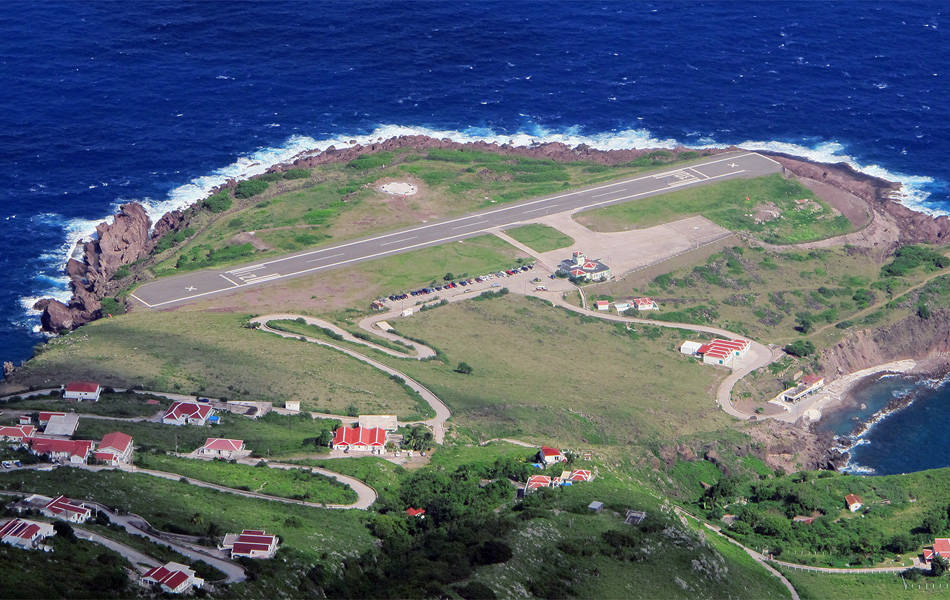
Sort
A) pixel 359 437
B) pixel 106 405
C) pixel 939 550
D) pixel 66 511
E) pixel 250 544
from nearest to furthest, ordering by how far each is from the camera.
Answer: pixel 66 511, pixel 250 544, pixel 939 550, pixel 359 437, pixel 106 405

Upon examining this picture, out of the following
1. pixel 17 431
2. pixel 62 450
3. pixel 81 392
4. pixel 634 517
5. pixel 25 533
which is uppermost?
pixel 25 533

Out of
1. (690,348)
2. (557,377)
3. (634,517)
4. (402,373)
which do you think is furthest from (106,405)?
(690,348)

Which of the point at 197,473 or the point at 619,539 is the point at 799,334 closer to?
the point at 619,539

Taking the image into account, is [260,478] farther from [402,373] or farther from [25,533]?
[402,373]

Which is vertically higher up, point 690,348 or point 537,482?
point 537,482

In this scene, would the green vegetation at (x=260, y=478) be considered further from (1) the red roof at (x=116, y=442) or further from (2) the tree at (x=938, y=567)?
(2) the tree at (x=938, y=567)

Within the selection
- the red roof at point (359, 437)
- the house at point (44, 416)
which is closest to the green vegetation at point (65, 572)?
the house at point (44, 416)
